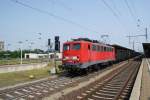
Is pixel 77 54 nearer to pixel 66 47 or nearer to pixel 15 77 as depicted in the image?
pixel 66 47

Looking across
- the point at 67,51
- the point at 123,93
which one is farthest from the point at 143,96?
the point at 67,51

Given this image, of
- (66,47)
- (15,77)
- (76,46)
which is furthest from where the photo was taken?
(66,47)

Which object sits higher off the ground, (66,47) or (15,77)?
(66,47)

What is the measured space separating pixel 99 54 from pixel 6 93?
1529cm

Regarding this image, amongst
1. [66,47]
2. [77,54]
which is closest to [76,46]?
[77,54]

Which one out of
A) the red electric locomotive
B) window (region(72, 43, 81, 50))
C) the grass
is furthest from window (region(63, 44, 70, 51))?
the grass

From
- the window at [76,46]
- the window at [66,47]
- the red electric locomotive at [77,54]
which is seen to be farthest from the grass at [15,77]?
the window at [76,46]

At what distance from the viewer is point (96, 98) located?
1275 centimetres

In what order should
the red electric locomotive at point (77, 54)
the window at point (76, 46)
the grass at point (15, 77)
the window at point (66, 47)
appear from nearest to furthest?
the grass at point (15, 77)
the red electric locomotive at point (77, 54)
the window at point (76, 46)
the window at point (66, 47)

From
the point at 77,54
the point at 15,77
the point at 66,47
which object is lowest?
the point at 15,77

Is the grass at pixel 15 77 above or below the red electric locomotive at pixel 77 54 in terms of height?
below

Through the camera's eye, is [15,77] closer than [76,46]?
No

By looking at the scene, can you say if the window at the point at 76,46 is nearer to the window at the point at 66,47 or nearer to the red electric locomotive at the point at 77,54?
the red electric locomotive at the point at 77,54

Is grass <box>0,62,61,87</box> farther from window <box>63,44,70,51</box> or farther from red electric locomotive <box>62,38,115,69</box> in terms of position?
window <box>63,44,70,51</box>
